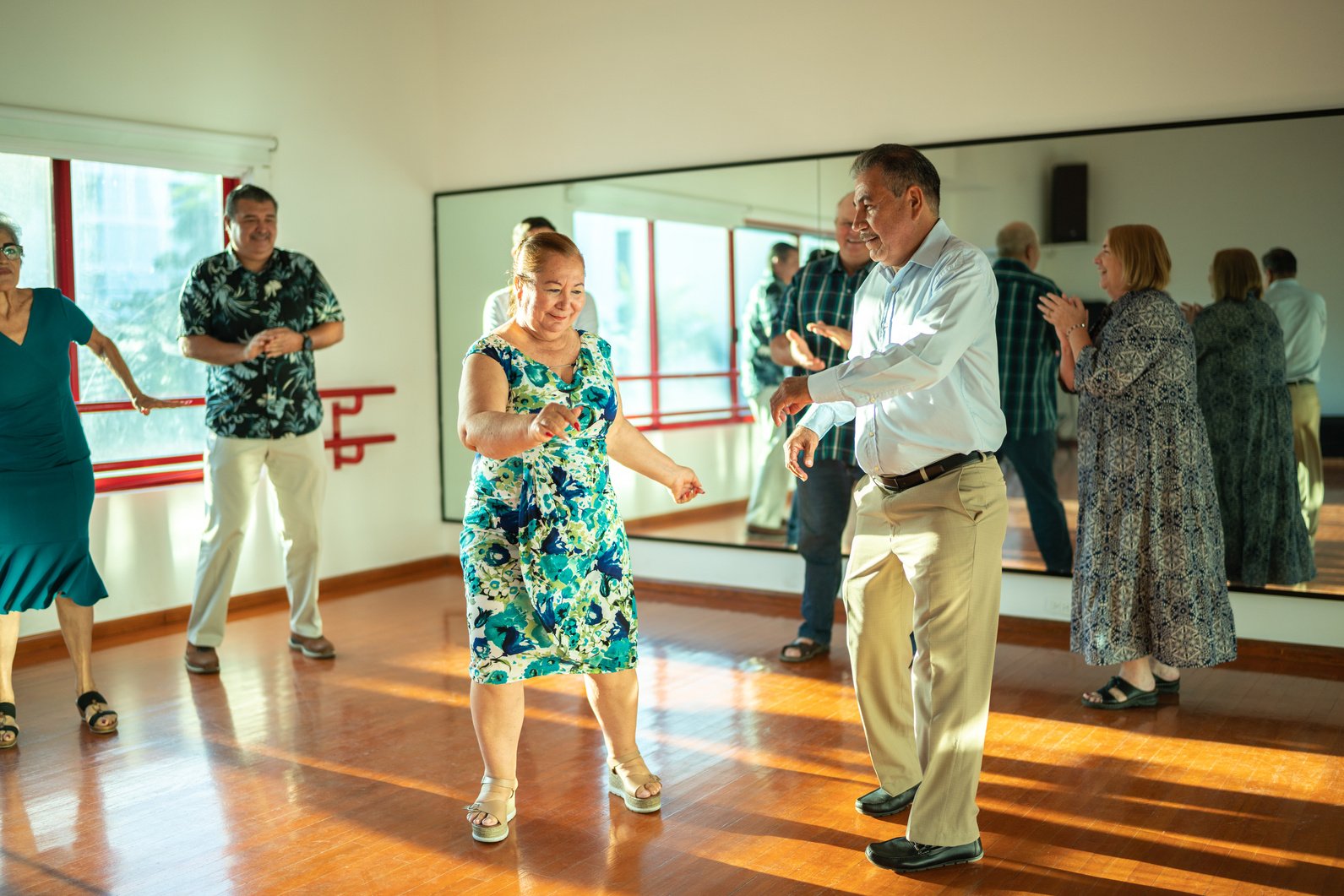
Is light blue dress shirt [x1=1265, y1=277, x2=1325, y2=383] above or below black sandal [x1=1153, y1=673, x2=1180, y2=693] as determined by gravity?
above

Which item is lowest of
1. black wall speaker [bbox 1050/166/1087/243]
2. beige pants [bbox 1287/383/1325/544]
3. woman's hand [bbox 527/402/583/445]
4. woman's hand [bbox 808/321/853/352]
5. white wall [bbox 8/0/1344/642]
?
beige pants [bbox 1287/383/1325/544]

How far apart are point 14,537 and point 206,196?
8.12ft

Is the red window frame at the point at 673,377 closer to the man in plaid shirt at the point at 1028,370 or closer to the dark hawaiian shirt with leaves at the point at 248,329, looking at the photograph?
the man in plaid shirt at the point at 1028,370

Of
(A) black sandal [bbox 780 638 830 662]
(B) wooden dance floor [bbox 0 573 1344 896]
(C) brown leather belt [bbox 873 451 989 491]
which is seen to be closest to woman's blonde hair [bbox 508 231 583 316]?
(C) brown leather belt [bbox 873 451 989 491]

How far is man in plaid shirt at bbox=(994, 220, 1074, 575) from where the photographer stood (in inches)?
196

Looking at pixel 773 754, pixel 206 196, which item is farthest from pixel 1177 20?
pixel 206 196

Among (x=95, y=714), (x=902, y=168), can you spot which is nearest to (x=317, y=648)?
(x=95, y=714)

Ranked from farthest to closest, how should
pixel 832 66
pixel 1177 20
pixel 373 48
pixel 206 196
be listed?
pixel 373 48
pixel 206 196
pixel 832 66
pixel 1177 20

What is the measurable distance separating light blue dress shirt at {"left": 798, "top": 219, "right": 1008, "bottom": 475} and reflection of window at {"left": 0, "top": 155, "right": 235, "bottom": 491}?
12.5 feet

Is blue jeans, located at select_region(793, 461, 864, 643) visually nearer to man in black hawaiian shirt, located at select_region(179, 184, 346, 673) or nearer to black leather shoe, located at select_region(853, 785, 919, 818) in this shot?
black leather shoe, located at select_region(853, 785, 919, 818)

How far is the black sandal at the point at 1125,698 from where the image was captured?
4.18 metres

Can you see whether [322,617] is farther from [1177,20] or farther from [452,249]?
[1177,20]

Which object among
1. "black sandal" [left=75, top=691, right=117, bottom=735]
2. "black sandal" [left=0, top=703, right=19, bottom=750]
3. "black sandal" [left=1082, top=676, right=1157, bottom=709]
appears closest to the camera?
"black sandal" [left=0, top=703, right=19, bottom=750]

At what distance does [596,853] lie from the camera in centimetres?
302
